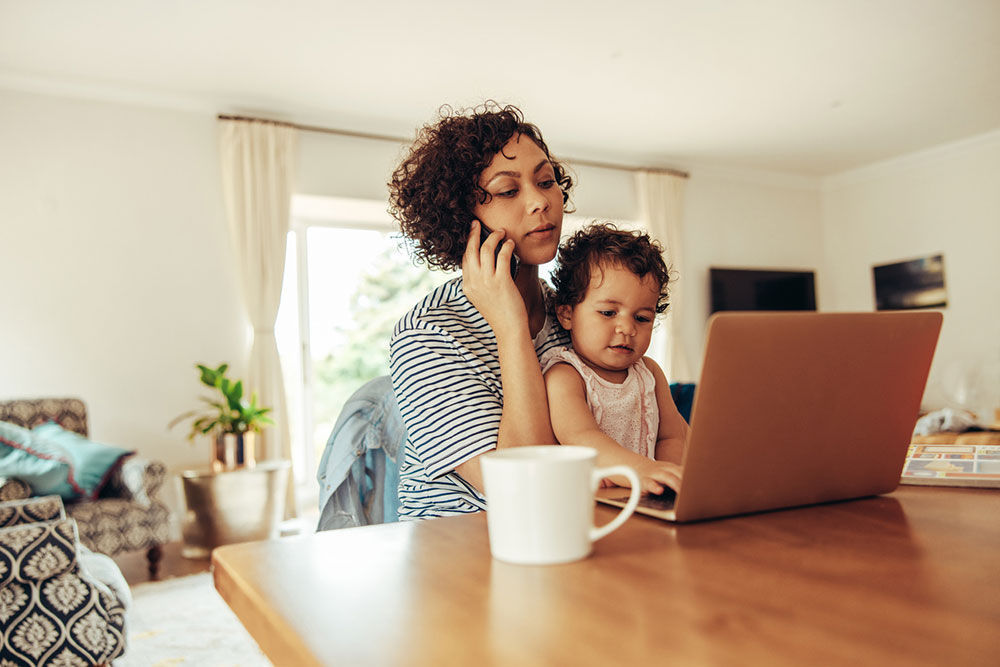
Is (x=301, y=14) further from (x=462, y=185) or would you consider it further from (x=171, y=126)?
(x=462, y=185)

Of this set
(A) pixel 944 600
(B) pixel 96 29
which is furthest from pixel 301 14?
(A) pixel 944 600

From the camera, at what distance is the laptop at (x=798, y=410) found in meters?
0.62

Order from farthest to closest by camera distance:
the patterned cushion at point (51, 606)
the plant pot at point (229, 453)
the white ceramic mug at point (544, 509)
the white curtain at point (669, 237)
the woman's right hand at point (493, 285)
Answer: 1. the white curtain at point (669, 237)
2. the plant pot at point (229, 453)
3. the patterned cushion at point (51, 606)
4. the woman's right hand at point (493, 285)
5. the white ceramic mug at point (544, 509)

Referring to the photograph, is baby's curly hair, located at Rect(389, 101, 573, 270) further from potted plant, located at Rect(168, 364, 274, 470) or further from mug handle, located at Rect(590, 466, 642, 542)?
potted plant, located at Rect(168, 364, 274, 470)

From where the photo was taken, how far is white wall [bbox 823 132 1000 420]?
20.5ft

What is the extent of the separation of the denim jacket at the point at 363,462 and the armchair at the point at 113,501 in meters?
2.61

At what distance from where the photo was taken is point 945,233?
6.57 metres

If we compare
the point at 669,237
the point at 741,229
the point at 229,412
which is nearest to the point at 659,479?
the point at 229,412

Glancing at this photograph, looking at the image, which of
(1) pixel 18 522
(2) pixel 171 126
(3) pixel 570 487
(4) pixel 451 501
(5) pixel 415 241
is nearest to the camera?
(3) pixel 570 487

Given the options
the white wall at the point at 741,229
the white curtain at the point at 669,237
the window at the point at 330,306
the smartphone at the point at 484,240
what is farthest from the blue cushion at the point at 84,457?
the white wall at the point at 741,229

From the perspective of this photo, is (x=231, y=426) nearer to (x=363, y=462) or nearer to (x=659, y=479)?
(x=363, y=462)

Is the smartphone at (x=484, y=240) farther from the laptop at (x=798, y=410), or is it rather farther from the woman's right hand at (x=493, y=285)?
the laptop at (x=798, y=410)

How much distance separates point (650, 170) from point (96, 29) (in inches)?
167

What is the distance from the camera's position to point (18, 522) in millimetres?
2248
